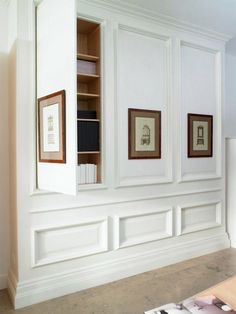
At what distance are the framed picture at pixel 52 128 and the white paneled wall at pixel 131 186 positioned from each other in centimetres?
12

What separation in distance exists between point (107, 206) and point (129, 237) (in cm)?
44

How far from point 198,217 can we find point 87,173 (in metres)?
1.61

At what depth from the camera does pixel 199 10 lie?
3055mm

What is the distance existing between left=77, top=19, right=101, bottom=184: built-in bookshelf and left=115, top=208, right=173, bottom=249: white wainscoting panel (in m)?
0.54

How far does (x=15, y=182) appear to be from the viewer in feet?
8.01

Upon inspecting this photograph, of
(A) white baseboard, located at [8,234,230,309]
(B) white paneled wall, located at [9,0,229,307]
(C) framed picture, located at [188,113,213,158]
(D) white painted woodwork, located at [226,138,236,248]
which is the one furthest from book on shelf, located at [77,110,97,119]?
(D) white painted woodwork, located at [226,138,236,248]

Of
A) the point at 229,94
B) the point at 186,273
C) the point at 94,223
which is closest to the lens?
the point at 94,223

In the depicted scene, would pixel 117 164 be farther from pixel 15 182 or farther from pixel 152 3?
pixel 152 3

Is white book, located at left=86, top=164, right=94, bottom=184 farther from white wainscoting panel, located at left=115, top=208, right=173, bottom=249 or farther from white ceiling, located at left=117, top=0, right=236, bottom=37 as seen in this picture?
white ceiling, located at left=117, top=0, right=236, bottom=37

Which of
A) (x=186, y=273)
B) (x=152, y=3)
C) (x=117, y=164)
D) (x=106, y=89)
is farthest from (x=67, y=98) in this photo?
(x=186, y=273)

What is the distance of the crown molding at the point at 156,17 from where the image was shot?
9.04 ft

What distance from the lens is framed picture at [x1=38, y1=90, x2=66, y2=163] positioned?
2.00 m

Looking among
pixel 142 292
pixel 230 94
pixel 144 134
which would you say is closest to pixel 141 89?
pixel 144 134

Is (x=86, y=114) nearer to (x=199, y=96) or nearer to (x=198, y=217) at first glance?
(x=199, y=96)
